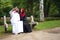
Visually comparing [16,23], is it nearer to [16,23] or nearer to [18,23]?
[16,23]

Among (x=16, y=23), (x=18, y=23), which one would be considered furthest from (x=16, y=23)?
(x=18, y=23)

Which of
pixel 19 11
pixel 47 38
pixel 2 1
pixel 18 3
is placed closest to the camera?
pixel 47 38

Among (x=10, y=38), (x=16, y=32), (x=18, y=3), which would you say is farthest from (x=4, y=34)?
(x=18, y=3)

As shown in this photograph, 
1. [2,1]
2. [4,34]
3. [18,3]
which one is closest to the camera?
[4,34]

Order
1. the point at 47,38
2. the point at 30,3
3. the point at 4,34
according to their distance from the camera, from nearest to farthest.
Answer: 1. the point at 47,38
2. the point at 4,34
3. the point at 30,3

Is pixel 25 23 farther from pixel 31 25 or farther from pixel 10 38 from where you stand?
pixel 10 38

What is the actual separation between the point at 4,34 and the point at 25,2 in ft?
Result: 56.7

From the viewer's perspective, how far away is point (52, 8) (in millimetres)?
43938

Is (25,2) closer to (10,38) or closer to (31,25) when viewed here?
(31,25)

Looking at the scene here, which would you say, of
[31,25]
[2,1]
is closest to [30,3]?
[2,1]

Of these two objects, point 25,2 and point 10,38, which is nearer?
point 10,38

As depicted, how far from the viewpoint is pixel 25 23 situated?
1738 cm

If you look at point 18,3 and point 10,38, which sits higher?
point 18,3

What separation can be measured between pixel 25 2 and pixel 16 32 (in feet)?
56.1
